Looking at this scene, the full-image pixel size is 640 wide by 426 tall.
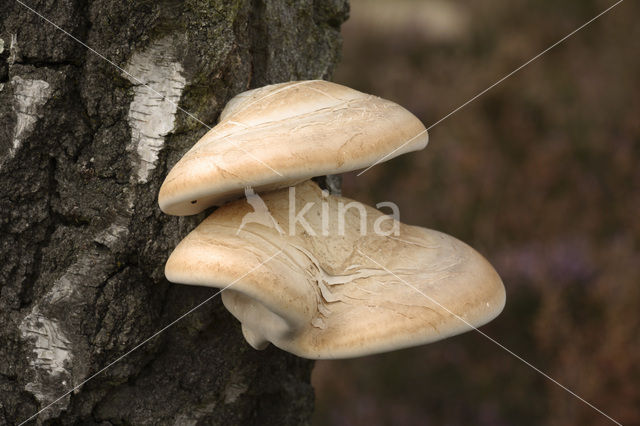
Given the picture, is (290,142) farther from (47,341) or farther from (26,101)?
(47,341)

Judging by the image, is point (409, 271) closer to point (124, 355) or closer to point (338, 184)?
point (338, 184)

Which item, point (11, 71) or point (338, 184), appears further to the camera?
point (338, 184)

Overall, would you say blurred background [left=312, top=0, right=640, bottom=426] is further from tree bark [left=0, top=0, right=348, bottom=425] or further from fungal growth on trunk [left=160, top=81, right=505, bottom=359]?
tree bark [left=0, top=0, right=348, bottom=425]

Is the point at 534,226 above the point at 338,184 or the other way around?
the other way around

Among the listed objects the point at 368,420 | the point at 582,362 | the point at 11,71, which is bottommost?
the point at 368,420

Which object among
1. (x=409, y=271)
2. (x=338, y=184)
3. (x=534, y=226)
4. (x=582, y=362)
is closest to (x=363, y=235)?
(x=409, y=271)

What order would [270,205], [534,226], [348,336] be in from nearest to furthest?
[348,336]
[270,205]
[534,226]
